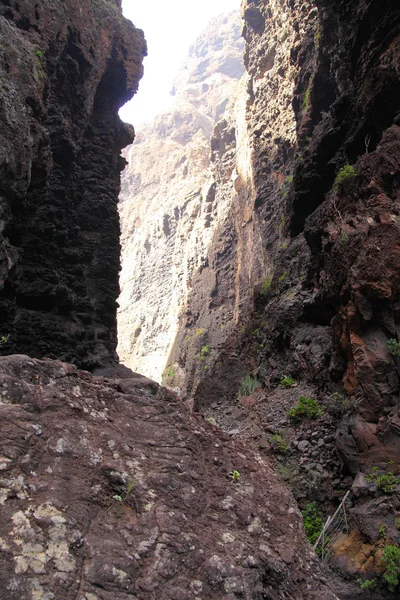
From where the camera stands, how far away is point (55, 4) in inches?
655

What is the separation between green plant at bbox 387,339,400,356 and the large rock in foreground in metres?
4.78

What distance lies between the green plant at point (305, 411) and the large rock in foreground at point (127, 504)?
6.99 meters

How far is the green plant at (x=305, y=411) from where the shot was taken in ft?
35.2

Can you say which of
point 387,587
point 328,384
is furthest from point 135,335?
point 387,587

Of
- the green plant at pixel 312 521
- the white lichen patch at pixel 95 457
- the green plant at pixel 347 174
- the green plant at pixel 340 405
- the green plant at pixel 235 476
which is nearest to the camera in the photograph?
the white lichen patch at pixel 95 457

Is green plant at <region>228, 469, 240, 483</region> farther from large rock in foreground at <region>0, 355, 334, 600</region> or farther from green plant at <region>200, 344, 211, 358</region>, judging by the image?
green plant at <region>200, 344, 211, 358</region>

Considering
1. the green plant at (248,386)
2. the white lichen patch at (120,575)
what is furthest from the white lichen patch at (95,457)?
the green plant at (248,386)

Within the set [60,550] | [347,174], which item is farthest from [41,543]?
[347,174]

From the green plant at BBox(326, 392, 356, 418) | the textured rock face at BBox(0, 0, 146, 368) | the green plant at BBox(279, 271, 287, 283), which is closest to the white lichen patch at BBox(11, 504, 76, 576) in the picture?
the green plant at BBox(326, 392, 356, 418)

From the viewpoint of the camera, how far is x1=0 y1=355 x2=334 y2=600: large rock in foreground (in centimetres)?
260

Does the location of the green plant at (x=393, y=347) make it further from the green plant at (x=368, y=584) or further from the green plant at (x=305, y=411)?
the green plant at (x=368, y=584)

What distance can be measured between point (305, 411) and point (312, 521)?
10.6 ft

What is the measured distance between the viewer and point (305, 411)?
10930mm

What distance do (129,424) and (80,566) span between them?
1.30 metres
